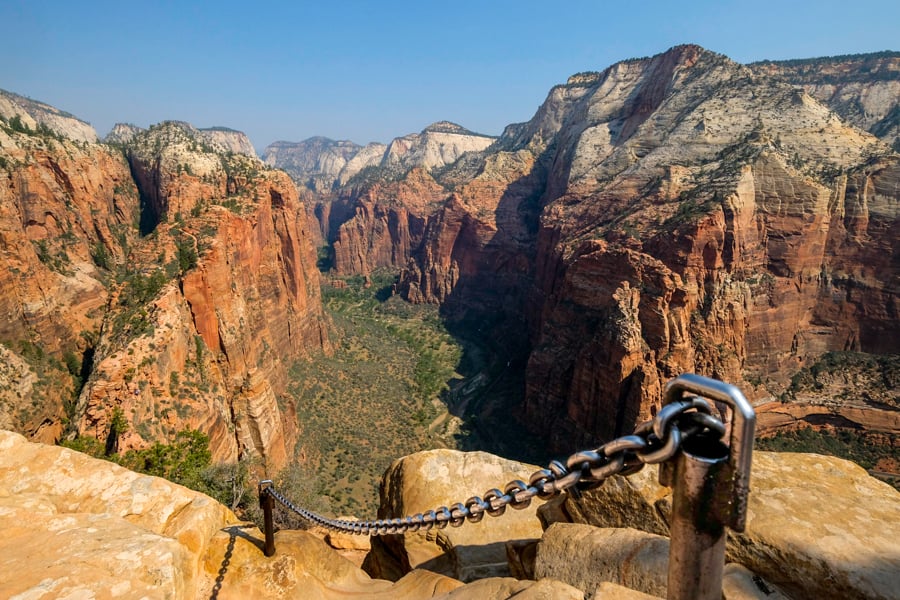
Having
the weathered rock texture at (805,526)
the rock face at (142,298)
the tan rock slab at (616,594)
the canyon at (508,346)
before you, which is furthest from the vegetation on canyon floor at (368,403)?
the tan rock slab at (616,594)

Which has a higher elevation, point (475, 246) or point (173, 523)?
point (475, 246)

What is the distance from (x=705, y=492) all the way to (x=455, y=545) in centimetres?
825

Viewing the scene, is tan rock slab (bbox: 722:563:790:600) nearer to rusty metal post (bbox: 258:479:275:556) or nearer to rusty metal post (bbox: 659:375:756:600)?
rusty metal post (bbox: 659:375:756:600)

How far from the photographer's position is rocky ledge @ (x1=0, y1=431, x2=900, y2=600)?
4801mm

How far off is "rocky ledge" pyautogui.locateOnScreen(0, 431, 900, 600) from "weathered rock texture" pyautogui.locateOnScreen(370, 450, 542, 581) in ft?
0.17

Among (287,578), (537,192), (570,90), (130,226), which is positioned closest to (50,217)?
(130,226)

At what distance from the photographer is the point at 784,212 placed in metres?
38.8

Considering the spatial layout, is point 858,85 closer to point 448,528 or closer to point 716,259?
point 716,259

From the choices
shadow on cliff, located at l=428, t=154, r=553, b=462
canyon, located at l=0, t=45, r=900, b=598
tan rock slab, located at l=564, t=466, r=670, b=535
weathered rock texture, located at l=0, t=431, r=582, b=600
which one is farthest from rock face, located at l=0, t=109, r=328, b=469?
shadow on cliff, located at l=428, t=154, r=553, b=462

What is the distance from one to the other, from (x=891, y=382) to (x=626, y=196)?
30.3 metres

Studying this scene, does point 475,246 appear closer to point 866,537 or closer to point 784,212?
point 784,212

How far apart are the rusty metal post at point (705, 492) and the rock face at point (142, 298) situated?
930 inches

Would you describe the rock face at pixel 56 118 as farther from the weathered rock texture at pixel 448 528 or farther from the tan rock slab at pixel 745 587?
the tan rock slab at pixel 745 587

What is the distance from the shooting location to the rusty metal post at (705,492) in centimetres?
204
